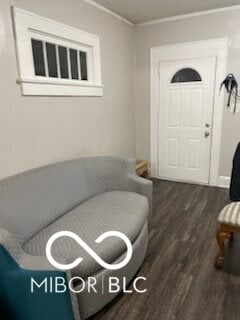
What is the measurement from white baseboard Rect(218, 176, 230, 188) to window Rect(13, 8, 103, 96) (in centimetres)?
234

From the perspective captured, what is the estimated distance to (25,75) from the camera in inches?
86.0

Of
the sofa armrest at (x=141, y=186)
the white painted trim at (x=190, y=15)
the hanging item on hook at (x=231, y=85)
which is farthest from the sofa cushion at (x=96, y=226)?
the white painted trim at (x=190, y=15)

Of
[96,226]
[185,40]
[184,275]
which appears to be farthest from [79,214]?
[185,40]

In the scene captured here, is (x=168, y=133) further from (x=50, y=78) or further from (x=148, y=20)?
(x=50, y=78)

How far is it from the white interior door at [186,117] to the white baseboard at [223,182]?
0.20 metres

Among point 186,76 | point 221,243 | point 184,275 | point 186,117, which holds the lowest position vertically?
point 184,275

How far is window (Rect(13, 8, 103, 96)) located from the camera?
216 cm

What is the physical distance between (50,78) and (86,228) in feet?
5.12

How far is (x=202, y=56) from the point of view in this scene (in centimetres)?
359

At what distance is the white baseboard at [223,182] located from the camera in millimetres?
3827

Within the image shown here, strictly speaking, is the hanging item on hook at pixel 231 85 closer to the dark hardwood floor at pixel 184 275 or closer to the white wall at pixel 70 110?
the white wall at pixel 70 110

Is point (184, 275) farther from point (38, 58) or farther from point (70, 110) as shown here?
point (38, 58)

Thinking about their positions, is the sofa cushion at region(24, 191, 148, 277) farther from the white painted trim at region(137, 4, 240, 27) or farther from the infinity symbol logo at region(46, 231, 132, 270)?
the white painted trim at region(137, 4, 240, 27)

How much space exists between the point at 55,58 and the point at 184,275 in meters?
2.46
